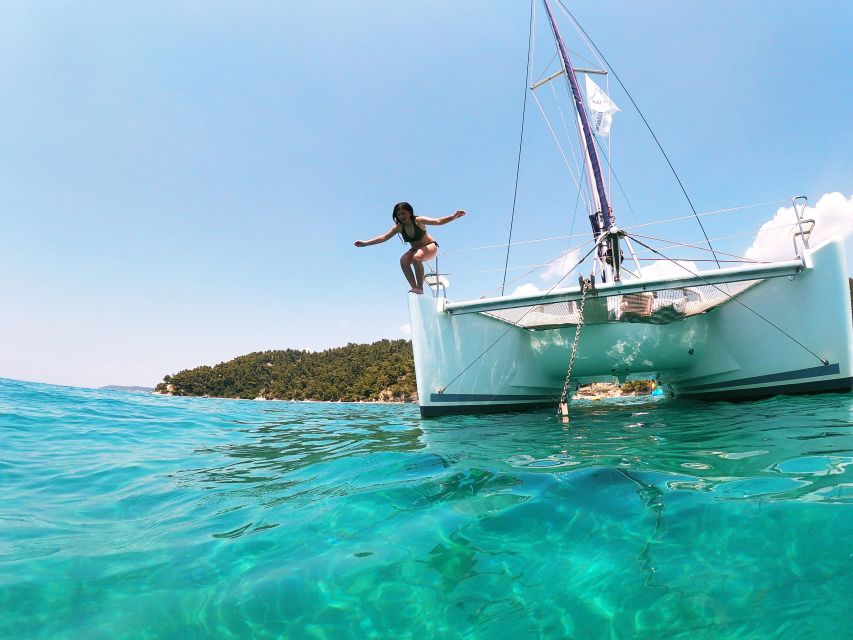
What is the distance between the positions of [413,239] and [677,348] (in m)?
5.47

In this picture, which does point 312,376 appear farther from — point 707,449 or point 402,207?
point 707,449

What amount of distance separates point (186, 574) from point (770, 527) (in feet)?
6.90

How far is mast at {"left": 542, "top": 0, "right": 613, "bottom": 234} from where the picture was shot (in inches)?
334

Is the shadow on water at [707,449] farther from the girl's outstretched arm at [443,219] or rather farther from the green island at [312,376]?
the green island at [312,376]

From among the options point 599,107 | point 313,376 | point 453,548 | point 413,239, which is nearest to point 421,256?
point 413,239

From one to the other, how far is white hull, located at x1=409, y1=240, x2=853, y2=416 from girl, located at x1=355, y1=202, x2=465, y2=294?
1.27ft

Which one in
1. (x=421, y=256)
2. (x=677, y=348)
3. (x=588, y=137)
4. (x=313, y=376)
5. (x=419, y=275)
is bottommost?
(x=313, y=376)

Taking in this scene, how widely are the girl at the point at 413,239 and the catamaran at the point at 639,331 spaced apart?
377mm

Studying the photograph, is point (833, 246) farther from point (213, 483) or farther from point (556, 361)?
point (213, 483)

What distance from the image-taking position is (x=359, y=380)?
42.8 meters

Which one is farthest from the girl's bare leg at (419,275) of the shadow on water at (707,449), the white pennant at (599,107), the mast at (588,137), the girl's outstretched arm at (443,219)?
the white pennant at (599,107)

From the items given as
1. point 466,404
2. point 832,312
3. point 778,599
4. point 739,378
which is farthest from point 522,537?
point 739,378

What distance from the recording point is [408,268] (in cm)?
637

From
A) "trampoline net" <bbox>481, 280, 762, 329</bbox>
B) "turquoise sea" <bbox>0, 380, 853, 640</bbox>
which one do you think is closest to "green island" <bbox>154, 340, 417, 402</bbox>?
"trampoline net" <bbox>481, 280, 762, 329</bbox>
